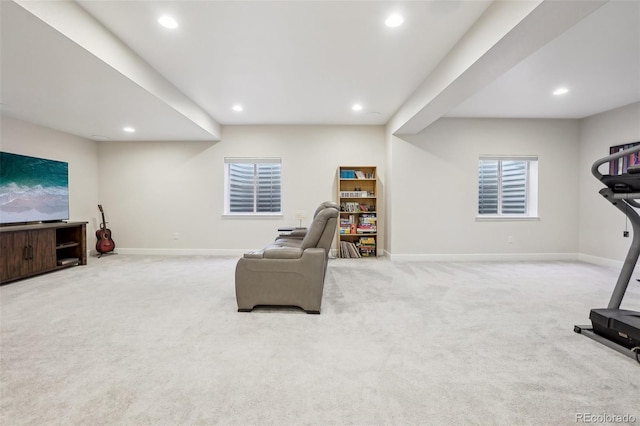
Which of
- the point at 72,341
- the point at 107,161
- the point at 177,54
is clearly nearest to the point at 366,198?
the point at 177,54

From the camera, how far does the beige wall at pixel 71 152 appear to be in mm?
4109

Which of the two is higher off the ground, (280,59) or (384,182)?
(280,59)

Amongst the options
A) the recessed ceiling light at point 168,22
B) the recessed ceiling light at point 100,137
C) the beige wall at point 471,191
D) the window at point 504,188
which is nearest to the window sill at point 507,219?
the beige wall at point 471,191

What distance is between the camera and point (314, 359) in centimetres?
176

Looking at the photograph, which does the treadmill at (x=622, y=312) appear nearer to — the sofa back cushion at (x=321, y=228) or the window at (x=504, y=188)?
the sofa back cushion at (x=321, y=228)

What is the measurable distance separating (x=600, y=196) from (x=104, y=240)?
9199 millimetres

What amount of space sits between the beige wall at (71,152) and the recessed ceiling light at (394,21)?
18.1 ft

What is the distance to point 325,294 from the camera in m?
3.06

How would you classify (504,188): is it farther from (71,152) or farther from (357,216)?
(71,152)

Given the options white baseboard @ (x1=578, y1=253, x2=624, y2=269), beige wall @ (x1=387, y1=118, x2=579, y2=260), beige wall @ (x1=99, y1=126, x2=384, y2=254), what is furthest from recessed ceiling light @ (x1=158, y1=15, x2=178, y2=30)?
white baseboard @ (x1=578, y1=253, x2=624, y2=269)

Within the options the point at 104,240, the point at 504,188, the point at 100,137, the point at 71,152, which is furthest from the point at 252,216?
the point at 504,188

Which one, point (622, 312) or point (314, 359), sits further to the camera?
point (622, 312)

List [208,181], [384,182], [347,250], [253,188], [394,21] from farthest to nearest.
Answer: [253,188] < [208,181] < [384,182] < [347,250] < [394,21]

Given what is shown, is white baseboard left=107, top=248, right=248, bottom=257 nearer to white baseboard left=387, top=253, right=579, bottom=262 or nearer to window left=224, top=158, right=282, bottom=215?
window left=224, top=158, right=282, bottom=215
